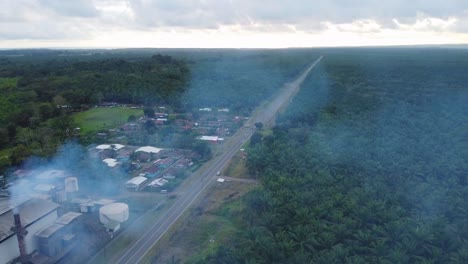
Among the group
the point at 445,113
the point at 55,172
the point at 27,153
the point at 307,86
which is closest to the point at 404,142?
the point at 445,113

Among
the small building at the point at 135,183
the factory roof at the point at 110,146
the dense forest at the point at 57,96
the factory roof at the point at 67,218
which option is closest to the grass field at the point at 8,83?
the dense forest at the point at 57,96

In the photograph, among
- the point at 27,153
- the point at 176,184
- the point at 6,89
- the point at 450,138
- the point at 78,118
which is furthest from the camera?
the point at 6,89

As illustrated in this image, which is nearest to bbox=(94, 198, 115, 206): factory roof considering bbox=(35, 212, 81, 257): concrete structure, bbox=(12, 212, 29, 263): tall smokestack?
bbox=(35, 212, 81, 257): concrete structure

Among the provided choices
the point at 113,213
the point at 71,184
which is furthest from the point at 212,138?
the point at 113,213

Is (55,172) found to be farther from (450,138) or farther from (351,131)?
(450,138)

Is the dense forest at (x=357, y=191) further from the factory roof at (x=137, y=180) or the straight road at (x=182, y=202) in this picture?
A: the factory roof at (x=137, y=180)

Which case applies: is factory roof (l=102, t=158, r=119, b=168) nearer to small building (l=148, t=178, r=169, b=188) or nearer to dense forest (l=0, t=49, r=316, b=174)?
small building (l=148, t=178, r=169, b=188)
